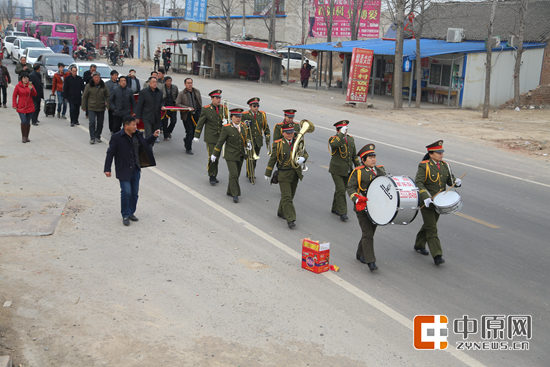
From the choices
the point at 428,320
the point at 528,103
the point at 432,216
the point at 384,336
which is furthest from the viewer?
the point at 528,103

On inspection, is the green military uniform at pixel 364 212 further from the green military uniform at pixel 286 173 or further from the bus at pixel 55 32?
the bus at pixel 55 32

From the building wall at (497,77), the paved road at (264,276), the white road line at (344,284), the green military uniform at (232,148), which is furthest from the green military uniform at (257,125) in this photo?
the building wall at (497,77)

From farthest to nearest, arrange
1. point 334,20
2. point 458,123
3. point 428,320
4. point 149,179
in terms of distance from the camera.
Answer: point 334,20 → point 458,123 → point 149,179 → point 428,320

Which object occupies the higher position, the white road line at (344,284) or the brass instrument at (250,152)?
the brass instrument at (250,152)

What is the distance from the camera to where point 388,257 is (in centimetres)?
750

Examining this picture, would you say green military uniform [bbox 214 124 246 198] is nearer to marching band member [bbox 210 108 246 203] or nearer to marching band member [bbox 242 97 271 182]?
marching band member [bbox 210 108 246 203]

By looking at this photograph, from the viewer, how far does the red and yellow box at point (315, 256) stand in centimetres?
668

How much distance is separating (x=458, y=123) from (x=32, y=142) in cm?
1578

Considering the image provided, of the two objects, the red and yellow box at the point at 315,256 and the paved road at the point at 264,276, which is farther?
the red and yellow box at the point at 315,256

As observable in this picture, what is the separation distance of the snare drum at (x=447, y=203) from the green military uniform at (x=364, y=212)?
835 mm

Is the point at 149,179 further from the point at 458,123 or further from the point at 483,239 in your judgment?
the point at 458,123

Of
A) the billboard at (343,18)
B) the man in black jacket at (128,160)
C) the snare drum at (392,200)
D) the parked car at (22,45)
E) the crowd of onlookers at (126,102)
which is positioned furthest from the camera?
the billboard at (343,18)

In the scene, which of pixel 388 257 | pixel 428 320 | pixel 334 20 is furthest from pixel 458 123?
pixel 334 20

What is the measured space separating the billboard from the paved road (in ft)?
125
